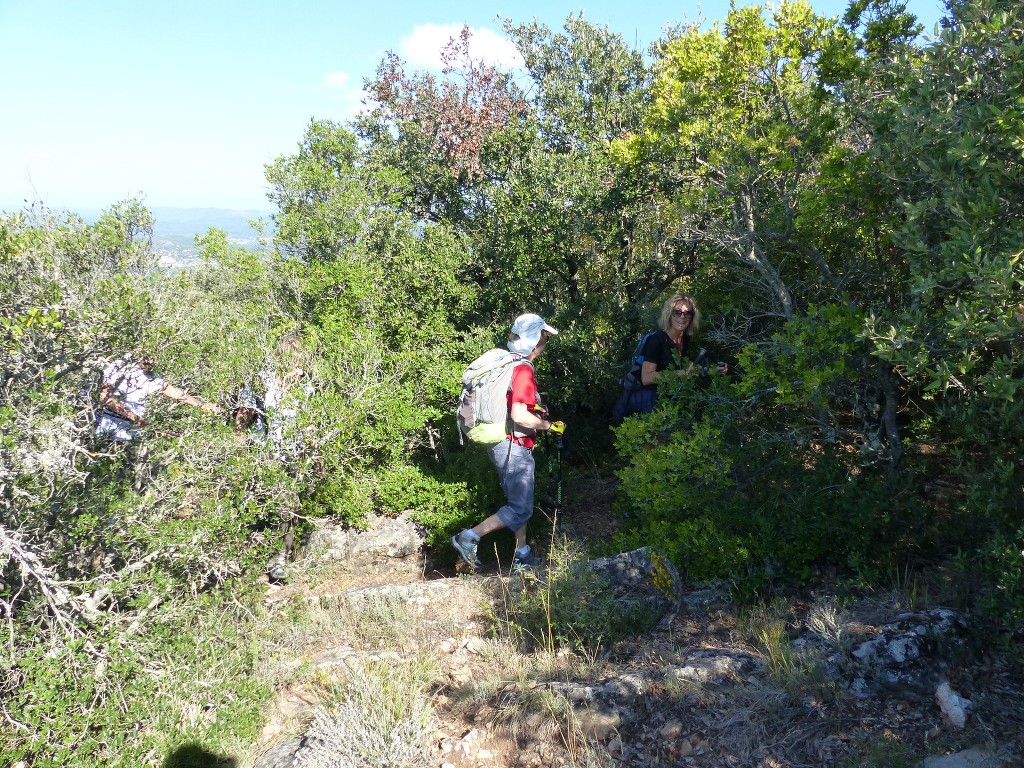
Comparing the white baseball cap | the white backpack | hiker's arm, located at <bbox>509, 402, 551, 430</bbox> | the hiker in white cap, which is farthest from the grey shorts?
the white baseball cap

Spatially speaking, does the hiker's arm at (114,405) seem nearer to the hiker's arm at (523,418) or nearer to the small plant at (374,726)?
the small plant at (374,726)

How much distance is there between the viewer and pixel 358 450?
242 inches

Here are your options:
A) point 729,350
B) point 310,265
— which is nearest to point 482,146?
point 310,265

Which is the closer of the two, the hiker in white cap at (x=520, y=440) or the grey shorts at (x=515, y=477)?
the hiker in white cap at (x=520, y=440)

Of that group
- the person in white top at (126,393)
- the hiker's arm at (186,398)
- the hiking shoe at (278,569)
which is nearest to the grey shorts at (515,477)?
the hiking shoe at (278,569)

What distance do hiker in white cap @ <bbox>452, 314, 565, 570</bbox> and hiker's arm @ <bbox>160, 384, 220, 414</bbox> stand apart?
7.37ft

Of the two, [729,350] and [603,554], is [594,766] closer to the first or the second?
[603,554]

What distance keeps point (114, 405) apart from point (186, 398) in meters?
0.60

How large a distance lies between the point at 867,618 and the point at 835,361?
151 cm

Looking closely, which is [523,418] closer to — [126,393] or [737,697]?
[737,697]

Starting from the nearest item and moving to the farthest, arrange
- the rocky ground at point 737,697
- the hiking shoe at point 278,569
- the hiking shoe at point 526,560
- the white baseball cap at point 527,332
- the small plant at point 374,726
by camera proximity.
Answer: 1. the rocky ground at point 737,697
2. the small plant at point 374,726
3. the white baseball cap at point 527,332
4. the hiking shoe at point 526,560
5. the hiking shoe at point 278,569

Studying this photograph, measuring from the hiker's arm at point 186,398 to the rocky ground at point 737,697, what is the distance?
2055mm

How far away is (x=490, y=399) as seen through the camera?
484 centimetres

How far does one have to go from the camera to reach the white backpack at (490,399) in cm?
485
